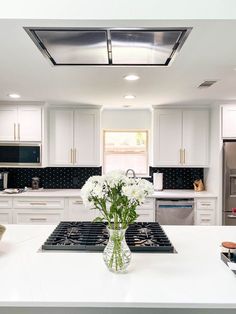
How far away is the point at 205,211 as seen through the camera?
13.3ft

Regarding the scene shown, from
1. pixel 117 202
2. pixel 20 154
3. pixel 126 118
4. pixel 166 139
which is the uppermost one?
pixel 126 118

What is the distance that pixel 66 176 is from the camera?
4.71 metres

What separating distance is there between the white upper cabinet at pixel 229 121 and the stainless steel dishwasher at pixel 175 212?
1.11 metres

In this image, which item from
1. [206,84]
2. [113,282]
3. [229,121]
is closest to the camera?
[113,282]

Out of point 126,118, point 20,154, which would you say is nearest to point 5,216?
point 20,154

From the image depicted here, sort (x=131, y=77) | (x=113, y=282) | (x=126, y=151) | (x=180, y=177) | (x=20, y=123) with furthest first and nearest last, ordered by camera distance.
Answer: (x=126, y=151) < (x=180, y=177) < (x=20, y=123) < (x=131, y=77) < (x=113, y=282)

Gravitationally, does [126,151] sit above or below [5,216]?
above

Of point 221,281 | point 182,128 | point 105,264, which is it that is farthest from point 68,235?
point 182,128

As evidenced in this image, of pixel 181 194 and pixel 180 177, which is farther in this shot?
pixel 180 177

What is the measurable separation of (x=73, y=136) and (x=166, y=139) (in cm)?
148

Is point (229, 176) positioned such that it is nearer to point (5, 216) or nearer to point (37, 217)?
point (37, 217)

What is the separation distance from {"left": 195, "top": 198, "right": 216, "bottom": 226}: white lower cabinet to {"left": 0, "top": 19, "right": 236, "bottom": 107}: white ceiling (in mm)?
1476

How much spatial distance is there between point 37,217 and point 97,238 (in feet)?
8.13
